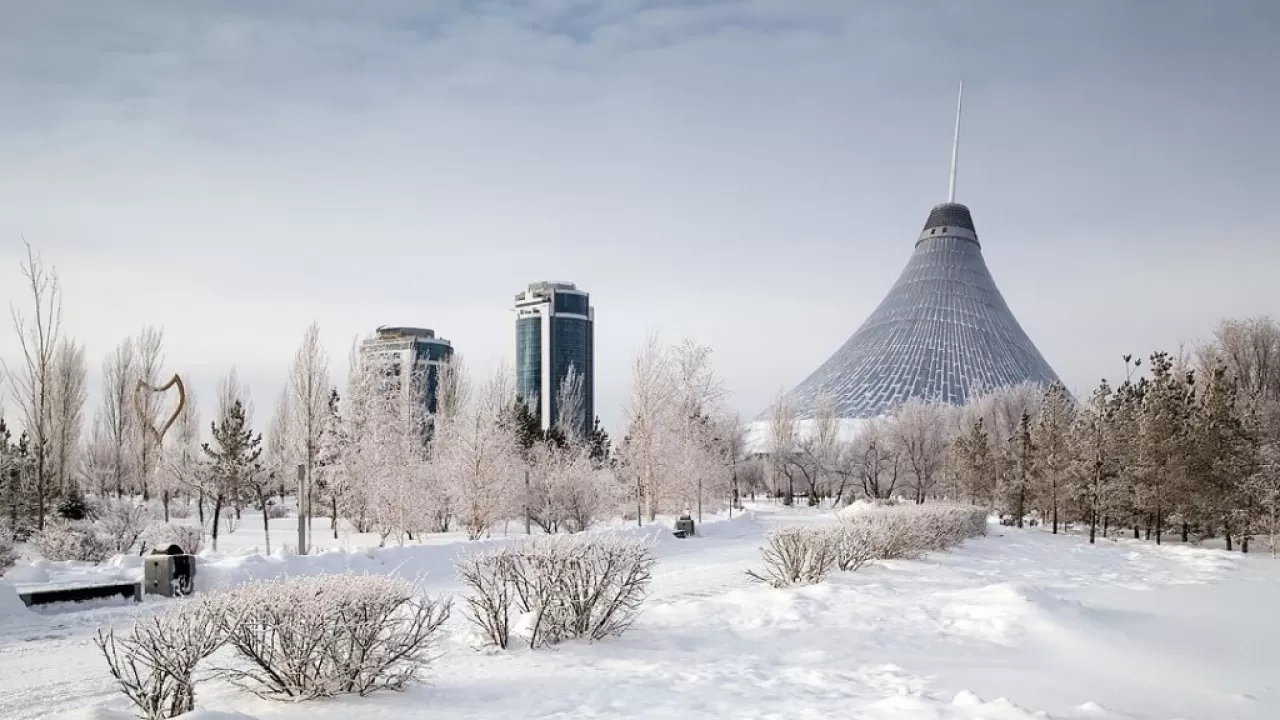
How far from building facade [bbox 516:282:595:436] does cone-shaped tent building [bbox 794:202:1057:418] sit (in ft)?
102

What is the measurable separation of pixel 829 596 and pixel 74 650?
753cm

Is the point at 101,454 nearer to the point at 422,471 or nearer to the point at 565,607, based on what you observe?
the point at 422,471

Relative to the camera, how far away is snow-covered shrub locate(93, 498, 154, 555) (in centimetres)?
1541

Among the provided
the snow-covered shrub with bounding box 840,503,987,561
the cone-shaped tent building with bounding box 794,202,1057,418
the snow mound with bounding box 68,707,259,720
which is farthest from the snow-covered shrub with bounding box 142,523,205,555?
the cone-shaped tent building with bounding box 794,202,1057,418

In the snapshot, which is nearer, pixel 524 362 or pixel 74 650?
pixel 74 650

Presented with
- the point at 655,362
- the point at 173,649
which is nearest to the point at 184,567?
the point at 173,649

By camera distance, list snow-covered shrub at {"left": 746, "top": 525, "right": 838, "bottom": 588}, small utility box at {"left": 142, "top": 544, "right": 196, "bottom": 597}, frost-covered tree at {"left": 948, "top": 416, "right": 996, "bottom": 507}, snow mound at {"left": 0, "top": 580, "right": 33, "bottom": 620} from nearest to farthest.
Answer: snow mound at {"left": 0, "top": 580, "right": 33, "bottom": 620} < small utility box at {"left": 142, "top": 544, "right": 196, "bottom": 597} < snow-covered shrub at {"left": 746, "top": 525, "right": 838, "bottom": 588} < frost-covered tree at {"left": 948, "top": 416, "right": 996, "bottom": 507}

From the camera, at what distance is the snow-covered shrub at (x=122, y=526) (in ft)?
50.6

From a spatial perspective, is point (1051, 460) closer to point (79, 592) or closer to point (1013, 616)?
point (1013, 616)

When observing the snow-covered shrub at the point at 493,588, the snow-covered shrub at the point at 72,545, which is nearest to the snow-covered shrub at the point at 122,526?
the snow-covered shrub at the point at 72,545

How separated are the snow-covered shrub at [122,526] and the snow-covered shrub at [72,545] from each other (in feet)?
0.54

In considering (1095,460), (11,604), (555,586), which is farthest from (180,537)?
(1095,460)

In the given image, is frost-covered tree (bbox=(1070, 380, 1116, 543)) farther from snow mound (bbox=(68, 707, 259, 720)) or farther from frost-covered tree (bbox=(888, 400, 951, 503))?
snow mound (bbox=(68, 707, 259, 720))

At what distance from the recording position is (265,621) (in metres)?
4.91
